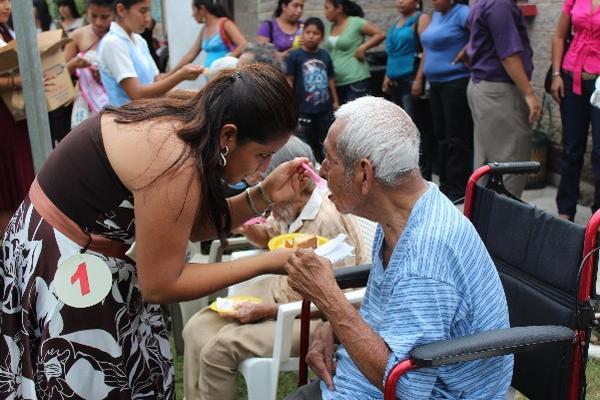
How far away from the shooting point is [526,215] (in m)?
2.36

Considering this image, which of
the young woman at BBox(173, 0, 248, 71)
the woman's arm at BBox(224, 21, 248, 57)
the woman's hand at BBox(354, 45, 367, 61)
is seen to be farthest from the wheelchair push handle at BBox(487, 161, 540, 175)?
the woman's hand at BBox(354, 45, 367, 61)

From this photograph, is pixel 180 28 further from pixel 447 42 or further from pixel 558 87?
pixel 558 87

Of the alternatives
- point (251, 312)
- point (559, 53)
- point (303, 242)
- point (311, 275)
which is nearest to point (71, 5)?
point (559, 53)

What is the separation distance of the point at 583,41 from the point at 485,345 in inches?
132

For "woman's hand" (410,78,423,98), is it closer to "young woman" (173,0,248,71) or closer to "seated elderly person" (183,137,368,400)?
"young woman" (173,0,248,71)

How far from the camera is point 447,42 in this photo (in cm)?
571

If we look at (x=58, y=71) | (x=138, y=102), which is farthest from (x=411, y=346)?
(x=58, y=71)

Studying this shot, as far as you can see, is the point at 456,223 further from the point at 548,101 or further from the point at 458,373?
the point at 548,101

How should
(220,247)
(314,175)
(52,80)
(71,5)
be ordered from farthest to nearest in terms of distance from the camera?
(71,5)
(52,80)
(220,247)
(314,175)

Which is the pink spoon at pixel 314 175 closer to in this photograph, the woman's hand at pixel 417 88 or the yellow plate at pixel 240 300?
the yellow plate at pixel 240 300

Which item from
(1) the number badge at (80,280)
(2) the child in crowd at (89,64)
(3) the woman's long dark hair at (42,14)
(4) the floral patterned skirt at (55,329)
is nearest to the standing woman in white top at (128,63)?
(2) the child in crowd at (89,64)

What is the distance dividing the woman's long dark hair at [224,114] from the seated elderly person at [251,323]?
3.33 ft

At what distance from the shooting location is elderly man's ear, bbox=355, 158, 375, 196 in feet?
6.28

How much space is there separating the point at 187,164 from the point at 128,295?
0.51m
